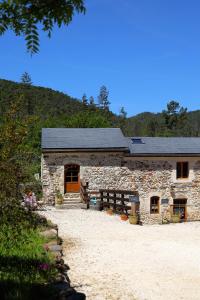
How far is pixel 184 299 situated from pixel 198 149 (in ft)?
57.5

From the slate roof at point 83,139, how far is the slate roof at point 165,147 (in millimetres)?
937

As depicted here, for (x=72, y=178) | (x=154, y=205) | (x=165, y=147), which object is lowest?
(x=154, y=205)

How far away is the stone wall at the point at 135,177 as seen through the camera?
21125 mm

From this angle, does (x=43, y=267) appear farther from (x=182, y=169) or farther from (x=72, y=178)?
(x=182, y=169)

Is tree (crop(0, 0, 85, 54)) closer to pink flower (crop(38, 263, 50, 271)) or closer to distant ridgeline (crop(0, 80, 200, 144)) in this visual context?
pink flower (crop(38, 263, 50, 271))

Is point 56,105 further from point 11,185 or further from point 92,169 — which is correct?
point 11,185

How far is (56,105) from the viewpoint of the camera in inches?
3312

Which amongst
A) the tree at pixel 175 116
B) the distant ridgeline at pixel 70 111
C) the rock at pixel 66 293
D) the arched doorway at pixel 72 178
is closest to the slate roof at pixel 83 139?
the arched doorway at pixel 72 178

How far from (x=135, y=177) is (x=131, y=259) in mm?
12493

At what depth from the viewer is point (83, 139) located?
22516 mm

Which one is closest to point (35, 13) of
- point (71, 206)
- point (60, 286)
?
point (60, 286)

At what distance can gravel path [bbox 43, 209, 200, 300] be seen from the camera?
7.53 m

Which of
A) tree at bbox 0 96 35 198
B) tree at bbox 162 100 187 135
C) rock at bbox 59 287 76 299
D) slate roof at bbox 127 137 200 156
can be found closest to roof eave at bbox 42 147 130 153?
slate roof at bbox 127 137 200 156

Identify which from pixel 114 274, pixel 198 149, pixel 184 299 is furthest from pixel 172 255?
pixel 198 149
